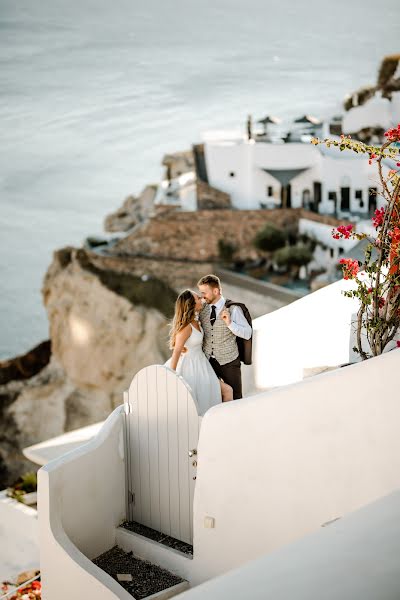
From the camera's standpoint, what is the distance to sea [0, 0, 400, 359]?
263 ft

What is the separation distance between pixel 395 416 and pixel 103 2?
322 feet

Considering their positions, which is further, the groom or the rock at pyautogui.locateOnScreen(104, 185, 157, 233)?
the rock at pyautogui.locateOnScreen(104, 185, 157, 233)

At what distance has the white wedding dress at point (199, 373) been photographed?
6.15m

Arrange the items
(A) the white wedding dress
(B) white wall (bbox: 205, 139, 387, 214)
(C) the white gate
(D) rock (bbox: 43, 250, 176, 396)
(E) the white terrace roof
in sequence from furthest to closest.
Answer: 1. (B) white wall (bbox: 205, 139, 387, 214)
2. (D) rock (bbox: 43, 250, 176, 396)
3. (E) the white terrace roof
4. (A) the white wedding dress
5. (C) the white gate

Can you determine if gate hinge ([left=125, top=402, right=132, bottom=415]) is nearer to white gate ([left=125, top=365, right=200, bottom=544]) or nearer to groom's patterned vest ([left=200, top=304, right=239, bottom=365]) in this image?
white gate ([left=125, top=365, right=200, bottom=544])

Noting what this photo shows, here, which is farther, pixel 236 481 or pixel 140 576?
pixel 140 576

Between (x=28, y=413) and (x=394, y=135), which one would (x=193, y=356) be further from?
(x=28, y=413)

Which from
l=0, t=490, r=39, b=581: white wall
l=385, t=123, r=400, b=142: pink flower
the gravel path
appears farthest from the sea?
l=385, t=123, r=400, b=142: pink flower

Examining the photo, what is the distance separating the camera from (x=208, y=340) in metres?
6.30

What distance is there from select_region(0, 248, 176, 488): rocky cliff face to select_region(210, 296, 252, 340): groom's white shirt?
3010 centimetres

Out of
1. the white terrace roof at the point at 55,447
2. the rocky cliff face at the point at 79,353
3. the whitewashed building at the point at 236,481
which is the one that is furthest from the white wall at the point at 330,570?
the rocky cliff face at the point at 79,353

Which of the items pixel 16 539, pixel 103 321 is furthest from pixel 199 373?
pixel 103 321

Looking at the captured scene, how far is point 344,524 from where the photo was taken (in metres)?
3.60

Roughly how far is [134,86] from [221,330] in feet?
273
